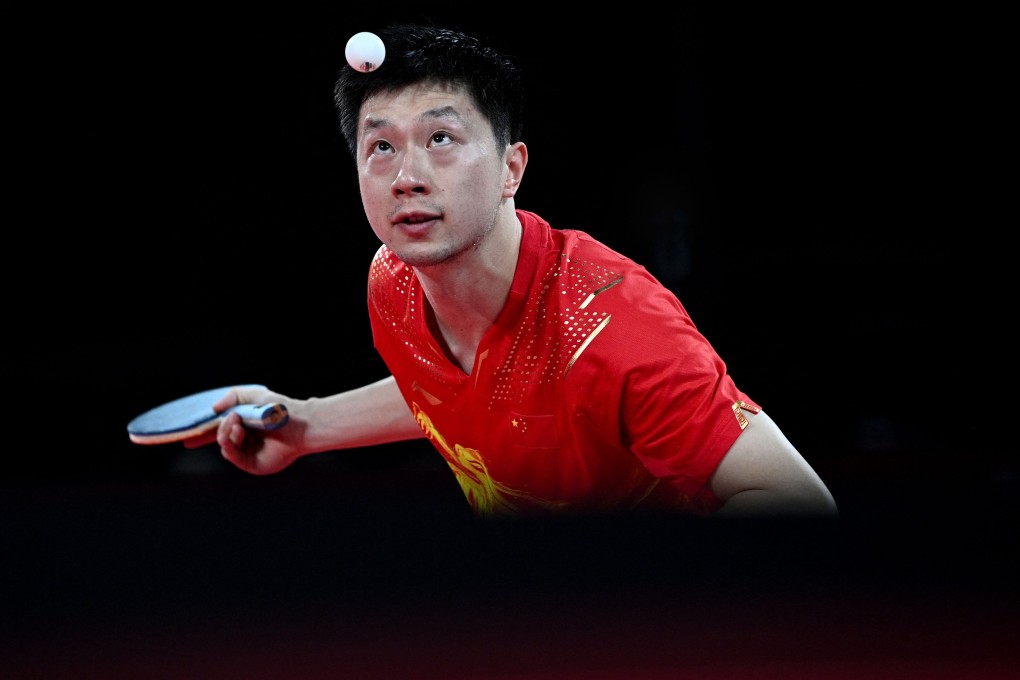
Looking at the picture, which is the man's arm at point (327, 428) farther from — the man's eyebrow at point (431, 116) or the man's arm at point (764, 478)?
the man's arm at point (764, 478)

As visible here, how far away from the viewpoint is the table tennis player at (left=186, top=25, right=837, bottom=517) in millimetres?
1254

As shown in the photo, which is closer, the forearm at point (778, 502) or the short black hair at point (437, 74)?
the forearm at point (778, 502)

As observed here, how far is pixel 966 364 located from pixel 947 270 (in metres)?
0.26

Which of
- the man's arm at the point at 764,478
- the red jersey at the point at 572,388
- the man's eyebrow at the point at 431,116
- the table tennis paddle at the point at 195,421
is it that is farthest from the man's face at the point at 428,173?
the table tennis paddle at the point at 195,421

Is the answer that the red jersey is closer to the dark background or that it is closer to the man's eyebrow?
the man's eyebrow

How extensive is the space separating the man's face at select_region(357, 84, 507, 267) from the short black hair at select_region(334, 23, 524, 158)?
0.06ft

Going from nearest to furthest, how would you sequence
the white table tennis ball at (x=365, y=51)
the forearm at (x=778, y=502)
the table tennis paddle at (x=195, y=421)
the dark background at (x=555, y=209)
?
the forearm at (x=778, y=502) → the white table tennis ball at (x=365, y=51) → the table tennis paddle at (x=195, y=421) → the dark background at (x=555, y=209)

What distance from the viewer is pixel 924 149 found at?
290 centimetres

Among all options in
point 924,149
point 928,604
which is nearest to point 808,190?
point 924,149

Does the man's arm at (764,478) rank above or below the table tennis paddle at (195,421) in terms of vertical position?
below

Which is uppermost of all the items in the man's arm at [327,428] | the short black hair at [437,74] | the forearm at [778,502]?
the short black hair at [437,74]

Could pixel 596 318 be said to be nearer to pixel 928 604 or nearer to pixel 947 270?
pixel 928 604

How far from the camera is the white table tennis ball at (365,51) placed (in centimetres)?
135

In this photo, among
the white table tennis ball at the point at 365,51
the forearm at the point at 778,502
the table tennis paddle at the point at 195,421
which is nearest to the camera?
the forearm at the point at 778,502
